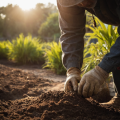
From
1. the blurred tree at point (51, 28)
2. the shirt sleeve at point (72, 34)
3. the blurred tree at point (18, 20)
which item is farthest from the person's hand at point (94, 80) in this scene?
the blurred tree at point (18, 20)

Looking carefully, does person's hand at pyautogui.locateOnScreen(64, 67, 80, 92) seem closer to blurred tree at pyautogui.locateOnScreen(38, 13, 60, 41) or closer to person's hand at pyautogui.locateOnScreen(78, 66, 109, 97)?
person's hand at pyautogui.locateOnScreen(78, 66, 109, 97)

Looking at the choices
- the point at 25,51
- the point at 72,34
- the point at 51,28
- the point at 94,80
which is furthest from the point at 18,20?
the point at 94,80

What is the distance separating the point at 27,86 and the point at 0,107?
1.10 m

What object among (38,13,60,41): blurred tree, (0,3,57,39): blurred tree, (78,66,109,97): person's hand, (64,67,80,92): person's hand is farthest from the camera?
(0,3,57,39): blurred tree

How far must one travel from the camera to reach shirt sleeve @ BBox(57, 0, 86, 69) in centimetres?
153

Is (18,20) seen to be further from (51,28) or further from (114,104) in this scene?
(114,104)

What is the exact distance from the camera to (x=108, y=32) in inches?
87.9

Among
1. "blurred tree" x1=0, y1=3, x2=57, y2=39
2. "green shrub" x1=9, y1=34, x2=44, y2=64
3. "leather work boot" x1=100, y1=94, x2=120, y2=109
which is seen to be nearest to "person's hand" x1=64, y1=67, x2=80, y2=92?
"leather work boot" x1=100, y1=94, x2=120, y2=109

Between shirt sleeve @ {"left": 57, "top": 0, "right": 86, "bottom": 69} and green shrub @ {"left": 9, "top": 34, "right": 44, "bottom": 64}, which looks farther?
green shrub @ {"left": 9, "top": 34, "right": 44, "bottom": 64}

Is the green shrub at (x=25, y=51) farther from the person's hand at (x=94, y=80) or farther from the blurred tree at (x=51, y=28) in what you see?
the blurred tree at (x=51, y=28)

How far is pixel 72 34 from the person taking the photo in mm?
1608

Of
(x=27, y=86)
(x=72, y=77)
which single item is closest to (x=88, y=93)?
(x=72, y=77)

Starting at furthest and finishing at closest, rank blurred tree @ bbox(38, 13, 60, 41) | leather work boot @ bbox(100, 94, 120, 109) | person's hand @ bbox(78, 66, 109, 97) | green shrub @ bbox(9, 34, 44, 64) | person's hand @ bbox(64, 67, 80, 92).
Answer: blurred tree @ bbox(38, 13, 60, 41), green shrub @ bbox(9, 34, 44, 64), leather work boot @ bbox(100, 94, 120, 109), person's hand @ bbox(64, 67, 80, 92), person's hand @ bbox(78, 66, 109, 97)

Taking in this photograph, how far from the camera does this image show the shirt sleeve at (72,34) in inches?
60.2
